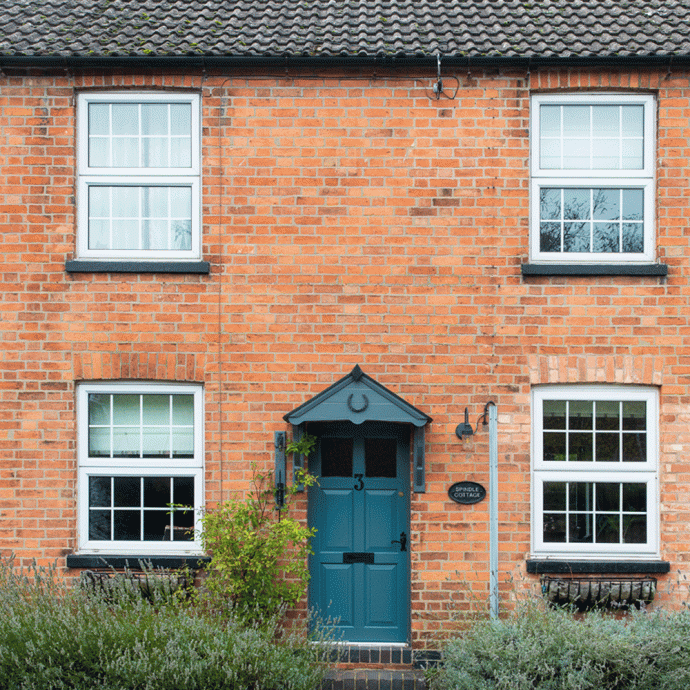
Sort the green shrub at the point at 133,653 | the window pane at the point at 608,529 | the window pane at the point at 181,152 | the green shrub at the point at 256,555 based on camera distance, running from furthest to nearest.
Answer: the window pane at the point at 181,152, the window pane at the point at 608,529, the green shrub at the point at 256,555, the green shrub at the point at 133,653

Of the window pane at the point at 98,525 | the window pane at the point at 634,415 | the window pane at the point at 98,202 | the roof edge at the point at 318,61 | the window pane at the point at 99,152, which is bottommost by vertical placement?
the window pane at the point at 98,525

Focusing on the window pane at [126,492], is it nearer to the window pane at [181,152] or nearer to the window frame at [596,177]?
the window pane at [181,152]

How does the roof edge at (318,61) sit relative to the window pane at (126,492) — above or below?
above

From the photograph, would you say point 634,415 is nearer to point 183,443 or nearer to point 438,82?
point 438,82

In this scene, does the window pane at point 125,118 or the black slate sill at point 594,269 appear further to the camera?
the window pane at point 125,118

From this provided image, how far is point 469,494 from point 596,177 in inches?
143

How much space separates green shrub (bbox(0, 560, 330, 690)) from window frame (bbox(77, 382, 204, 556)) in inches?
38.3

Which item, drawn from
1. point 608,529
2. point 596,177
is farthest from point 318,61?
point 608,529

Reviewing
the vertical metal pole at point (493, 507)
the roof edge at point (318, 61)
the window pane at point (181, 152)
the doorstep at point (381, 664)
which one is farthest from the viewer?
the window pane at point (181, 152)

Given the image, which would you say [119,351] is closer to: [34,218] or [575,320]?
[34,218]

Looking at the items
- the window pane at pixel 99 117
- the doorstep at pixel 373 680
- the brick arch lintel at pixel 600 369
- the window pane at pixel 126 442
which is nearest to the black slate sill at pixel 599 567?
the doorstep at pixel 373 680

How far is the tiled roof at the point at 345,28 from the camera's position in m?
6.19

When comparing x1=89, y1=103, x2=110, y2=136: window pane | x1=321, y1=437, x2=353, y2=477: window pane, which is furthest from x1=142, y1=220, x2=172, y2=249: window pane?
x1=321, y1=437, x2=353, y2=477: window pane

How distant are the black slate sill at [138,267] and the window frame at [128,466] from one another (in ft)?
3.94
